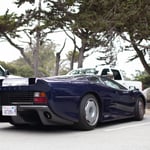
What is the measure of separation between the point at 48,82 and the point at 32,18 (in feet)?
63.0

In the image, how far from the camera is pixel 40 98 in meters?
8.02

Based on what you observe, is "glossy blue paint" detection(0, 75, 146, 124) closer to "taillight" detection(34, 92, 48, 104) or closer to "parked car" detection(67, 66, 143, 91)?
"taillight" detection(34, 92, 48, 104)

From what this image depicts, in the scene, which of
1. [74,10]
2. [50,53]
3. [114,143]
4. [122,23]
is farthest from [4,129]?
[50,53]

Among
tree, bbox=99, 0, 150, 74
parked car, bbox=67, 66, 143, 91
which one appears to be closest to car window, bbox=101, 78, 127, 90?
tree, bbox=99, 0, 150, 74

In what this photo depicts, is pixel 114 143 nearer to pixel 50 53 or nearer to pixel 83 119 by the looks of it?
pixel 83 119

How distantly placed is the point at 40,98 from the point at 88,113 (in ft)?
4.28

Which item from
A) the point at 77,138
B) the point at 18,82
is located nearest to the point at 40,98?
the point at 18,82

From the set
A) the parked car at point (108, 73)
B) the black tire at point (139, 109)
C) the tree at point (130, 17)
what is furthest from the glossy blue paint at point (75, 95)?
the parked car at point (108, 73)

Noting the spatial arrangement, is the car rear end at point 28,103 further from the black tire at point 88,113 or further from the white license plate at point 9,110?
the black tire at point 88,113

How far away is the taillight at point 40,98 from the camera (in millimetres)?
7956

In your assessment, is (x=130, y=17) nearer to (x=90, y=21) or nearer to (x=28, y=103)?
(x=90, y=21)

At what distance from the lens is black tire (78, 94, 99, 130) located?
8.52m

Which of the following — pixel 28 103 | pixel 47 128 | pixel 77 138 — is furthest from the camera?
pixel 47 128

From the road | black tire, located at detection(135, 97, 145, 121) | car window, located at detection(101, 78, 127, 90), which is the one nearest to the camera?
the road
